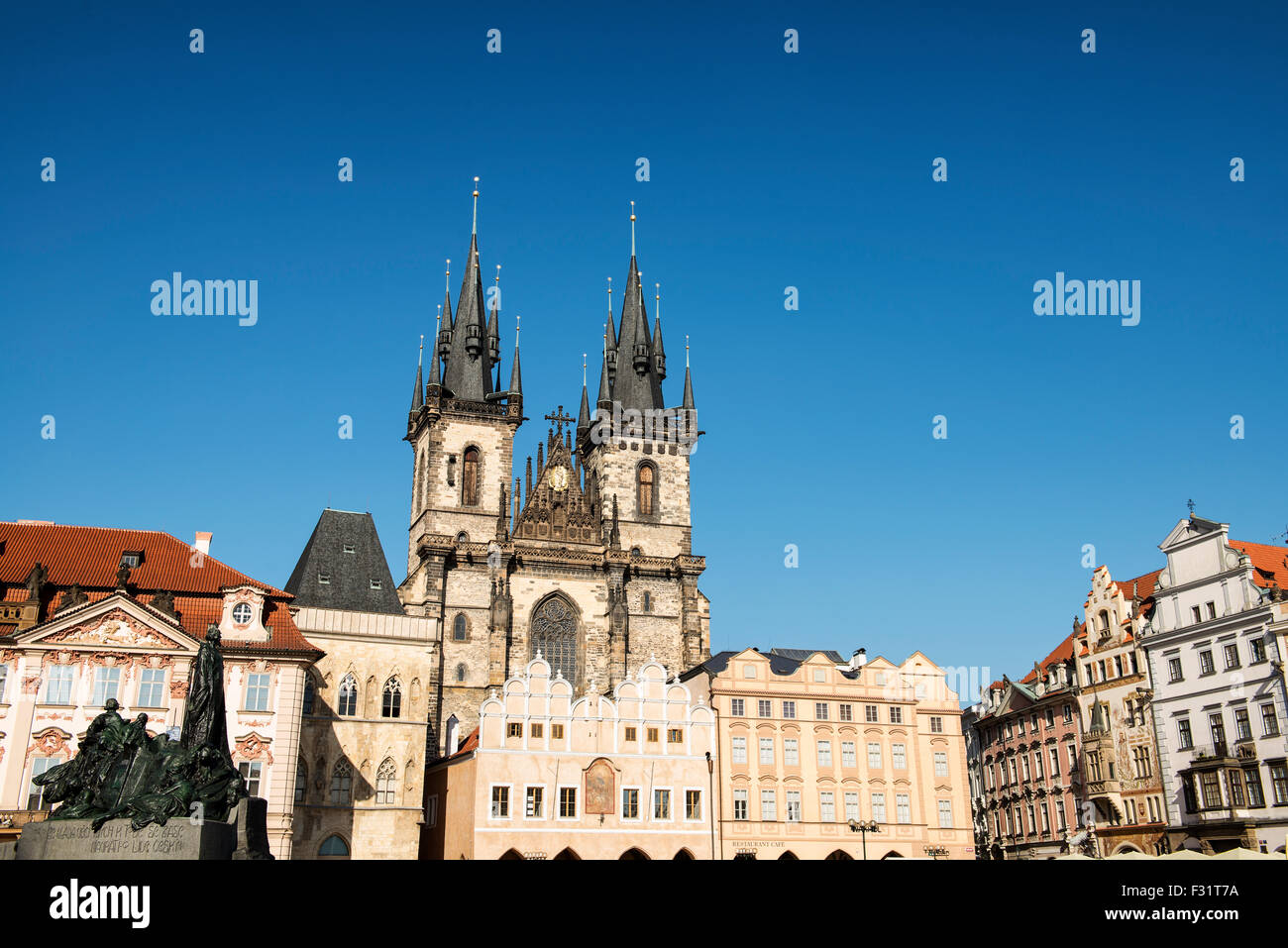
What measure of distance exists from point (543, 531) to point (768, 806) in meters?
20.8

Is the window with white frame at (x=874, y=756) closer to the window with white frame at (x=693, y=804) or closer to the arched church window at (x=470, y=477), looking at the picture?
the window with white frame at (x=693, y=804)

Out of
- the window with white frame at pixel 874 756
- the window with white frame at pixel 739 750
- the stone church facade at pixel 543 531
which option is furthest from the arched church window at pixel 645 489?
the window with white frame at pixel 874 756

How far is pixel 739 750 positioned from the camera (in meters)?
51.8

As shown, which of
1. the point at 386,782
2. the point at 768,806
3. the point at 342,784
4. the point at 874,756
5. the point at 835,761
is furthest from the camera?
the point at 874,756

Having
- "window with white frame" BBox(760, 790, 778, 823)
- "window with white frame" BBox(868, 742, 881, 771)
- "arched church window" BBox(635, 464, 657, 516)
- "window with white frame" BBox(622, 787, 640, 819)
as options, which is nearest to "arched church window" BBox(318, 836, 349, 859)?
"window with white frame" BBox(622, 787, 640, 819)

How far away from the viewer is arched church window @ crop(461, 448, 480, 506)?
2552 inches

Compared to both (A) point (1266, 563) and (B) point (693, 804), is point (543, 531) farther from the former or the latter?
(A) point (1266, 563)

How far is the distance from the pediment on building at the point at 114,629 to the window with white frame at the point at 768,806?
25555 millimetres

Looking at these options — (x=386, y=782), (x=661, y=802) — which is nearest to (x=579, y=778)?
(x=661, y=802)

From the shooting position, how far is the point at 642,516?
68000 millimetres

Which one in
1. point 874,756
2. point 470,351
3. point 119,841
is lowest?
point 119,841

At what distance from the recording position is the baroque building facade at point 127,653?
37.1m
